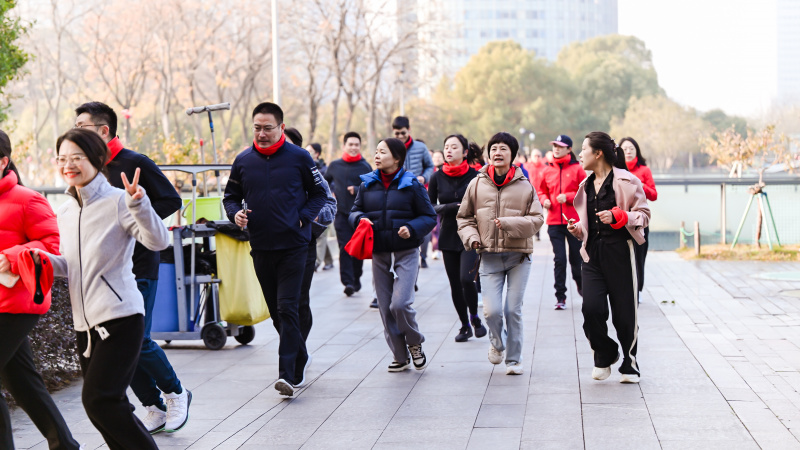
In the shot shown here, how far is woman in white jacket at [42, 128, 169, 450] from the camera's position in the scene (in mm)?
4383

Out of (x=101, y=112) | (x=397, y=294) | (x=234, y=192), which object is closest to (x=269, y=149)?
(x=234, y=192)

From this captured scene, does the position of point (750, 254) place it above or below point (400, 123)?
below

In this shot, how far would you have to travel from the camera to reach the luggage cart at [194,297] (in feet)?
28.1

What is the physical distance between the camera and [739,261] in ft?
53.5

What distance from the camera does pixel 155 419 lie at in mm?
5977

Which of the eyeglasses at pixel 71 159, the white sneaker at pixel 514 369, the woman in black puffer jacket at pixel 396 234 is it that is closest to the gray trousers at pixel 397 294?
the woman in black puffer jacket at pixel 396 234

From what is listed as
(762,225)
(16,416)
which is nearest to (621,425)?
(16,416)

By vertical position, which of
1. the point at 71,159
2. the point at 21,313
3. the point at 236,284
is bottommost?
the point at 236,284

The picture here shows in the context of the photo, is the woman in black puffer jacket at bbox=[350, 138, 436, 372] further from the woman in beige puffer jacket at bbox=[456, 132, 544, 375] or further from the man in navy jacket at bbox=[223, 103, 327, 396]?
the man in navy jacket at bbox=[223, 103, 327, 396]

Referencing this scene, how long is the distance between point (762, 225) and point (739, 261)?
224 centimetres

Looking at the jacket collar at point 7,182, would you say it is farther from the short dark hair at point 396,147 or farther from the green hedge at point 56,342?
the short dark hair at point 396,147

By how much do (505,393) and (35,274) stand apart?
3479 mm

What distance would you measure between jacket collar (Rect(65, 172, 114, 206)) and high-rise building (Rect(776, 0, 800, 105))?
114582 mm

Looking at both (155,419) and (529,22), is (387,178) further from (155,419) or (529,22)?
(529,22)
